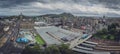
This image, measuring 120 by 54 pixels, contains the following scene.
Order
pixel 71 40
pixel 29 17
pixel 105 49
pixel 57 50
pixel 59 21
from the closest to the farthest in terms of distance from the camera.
Answer: pixel 57 50 → pixel 105 49 → pixel 71 40 → pixel 29 17 → pixel 59 21

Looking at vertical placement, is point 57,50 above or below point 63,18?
above

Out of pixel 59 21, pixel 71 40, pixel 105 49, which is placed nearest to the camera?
pixel 105 49

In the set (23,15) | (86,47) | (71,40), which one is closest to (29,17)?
(23,15)

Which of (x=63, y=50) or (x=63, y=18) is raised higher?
(x=63, y=50)

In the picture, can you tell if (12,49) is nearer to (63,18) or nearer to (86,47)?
(86,47)

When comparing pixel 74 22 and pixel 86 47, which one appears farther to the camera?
pixel 74 22

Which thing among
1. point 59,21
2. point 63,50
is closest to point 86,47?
point 63,50

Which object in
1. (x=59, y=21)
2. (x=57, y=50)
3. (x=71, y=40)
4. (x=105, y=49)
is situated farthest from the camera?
(x=59, y=21)

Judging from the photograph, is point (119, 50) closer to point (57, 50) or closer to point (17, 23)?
point (57, 50)

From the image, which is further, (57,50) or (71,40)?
(71,40)
